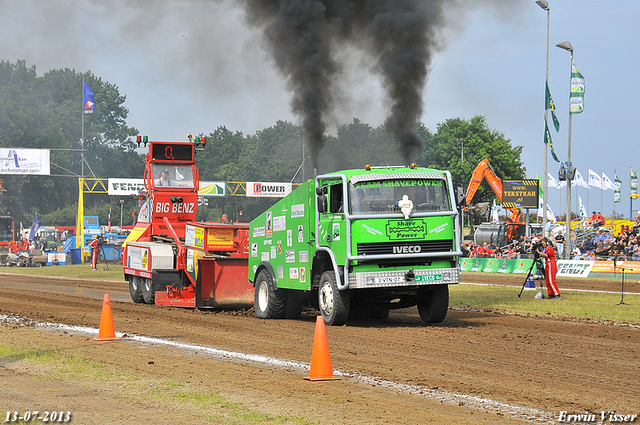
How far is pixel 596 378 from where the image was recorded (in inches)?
319

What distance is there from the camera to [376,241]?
491 inches

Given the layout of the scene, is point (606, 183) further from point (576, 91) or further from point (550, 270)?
point (550, 270)

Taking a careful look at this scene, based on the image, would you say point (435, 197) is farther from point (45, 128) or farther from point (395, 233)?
point (45, 128)

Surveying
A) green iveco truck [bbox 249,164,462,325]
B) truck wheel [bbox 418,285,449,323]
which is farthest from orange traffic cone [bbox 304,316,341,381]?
truck wheel [bbox 418,285,449,323]

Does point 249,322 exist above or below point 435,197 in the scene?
below

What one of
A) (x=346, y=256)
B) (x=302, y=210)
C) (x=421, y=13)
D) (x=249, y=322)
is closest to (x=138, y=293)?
(x=249, y=322)

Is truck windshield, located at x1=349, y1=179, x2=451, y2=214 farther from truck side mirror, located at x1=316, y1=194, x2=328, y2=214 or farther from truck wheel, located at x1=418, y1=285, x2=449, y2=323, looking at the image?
truck wheel, located at x1=418, y1=285, x2=449, y2=323

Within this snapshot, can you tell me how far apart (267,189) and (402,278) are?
54086mm

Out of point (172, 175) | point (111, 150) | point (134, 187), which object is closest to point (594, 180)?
point (134, 187)

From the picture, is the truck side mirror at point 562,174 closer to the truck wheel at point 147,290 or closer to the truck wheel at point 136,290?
the truck wheel at point 136,290

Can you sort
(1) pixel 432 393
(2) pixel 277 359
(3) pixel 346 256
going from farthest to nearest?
1. (3) pixel 346 256
2. (2) pixel 277 359
3. (1) pixel 432 393

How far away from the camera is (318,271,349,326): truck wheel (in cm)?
1270

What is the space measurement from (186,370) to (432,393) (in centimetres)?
298

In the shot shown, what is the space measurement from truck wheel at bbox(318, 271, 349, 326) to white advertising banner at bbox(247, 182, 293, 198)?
5270 cm
